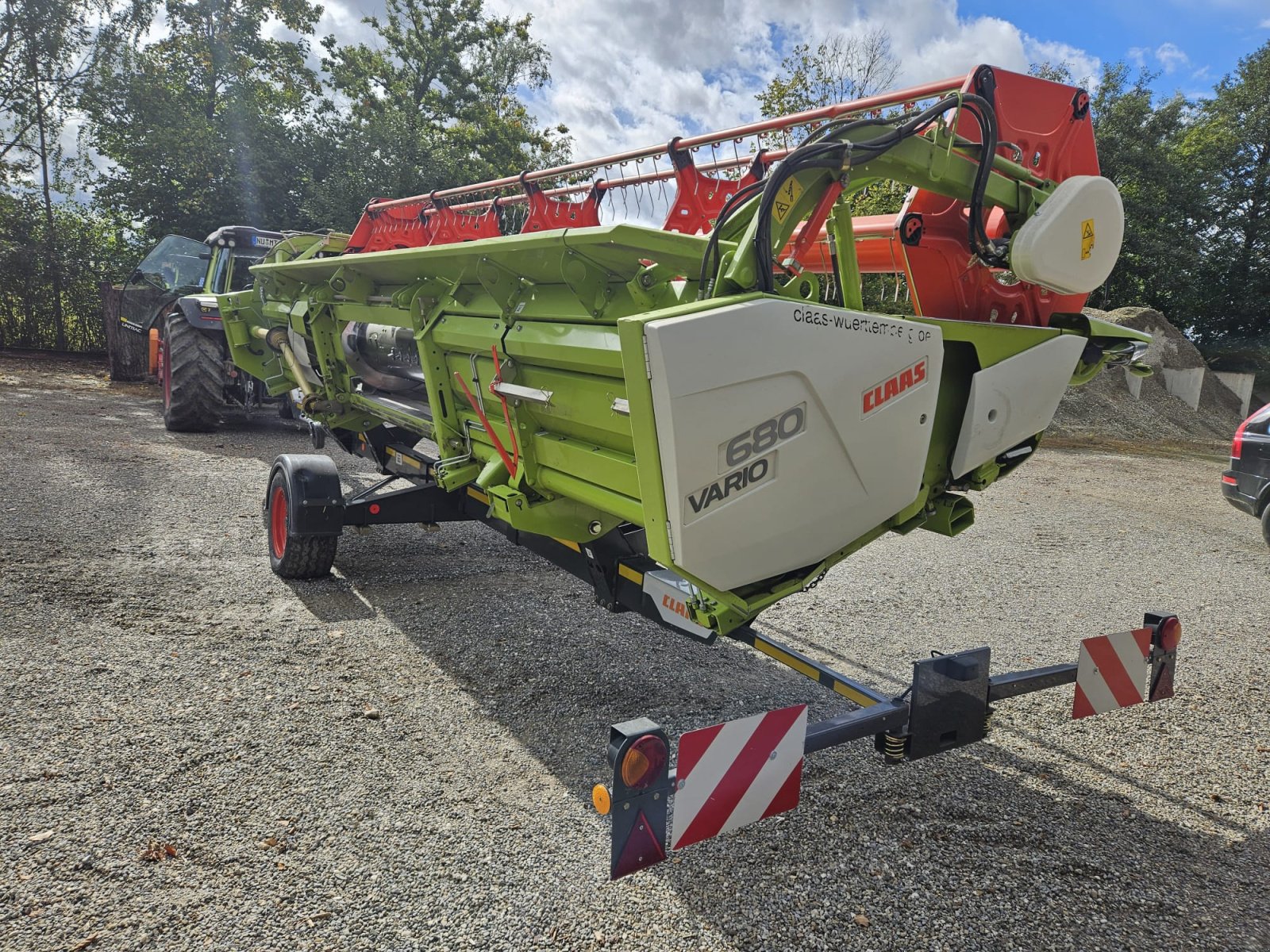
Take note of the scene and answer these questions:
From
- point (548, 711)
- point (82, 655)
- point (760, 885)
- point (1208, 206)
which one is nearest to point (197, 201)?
point (82, 655)

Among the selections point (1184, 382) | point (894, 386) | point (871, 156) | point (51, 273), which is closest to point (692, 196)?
point (871, 156)

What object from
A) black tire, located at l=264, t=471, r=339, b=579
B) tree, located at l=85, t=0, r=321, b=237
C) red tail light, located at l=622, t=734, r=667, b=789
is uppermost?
tree, located at l=85, t=0, r=321, b=237

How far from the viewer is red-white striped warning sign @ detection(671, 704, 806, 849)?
6.61ft

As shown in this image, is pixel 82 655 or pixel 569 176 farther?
pixel 569 176

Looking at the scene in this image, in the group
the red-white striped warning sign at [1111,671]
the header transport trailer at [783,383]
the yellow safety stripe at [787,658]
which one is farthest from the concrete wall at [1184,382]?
the yellow safety stripe at [787,658]

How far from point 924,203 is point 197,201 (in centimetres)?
1860

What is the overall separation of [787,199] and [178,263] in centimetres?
1030

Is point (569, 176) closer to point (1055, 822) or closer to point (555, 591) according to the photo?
point (555, 591)

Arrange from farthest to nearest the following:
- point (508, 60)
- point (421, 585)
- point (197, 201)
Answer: point (508, 60) < point (197, 201) < point (421, 585)

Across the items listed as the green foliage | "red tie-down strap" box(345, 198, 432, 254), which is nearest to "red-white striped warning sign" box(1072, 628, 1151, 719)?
"red tie-down strap" box(345, 198, 432, 254)

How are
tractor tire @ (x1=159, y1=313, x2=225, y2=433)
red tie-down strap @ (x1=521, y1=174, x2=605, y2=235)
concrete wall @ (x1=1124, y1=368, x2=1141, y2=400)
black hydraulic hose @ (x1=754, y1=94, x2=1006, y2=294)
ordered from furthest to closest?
concrete wall @ (x1=1124, y1=368, x2=1141, y2=400) < tractor tire @ (x1=159, y1=313, x2=225, y2=433) < red tie-down strap @ (x1=521, y1=174, x2=605, y2=235) < black hydraulic hose @ (x1=754, y1=94, x2=1006, y2=294)

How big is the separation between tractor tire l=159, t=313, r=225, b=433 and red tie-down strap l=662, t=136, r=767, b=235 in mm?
6667

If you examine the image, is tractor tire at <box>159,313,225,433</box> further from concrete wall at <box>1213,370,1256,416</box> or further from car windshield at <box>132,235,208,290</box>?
concrete wall at <box>1213,370,1256,416</box>

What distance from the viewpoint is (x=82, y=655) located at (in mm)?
3551
